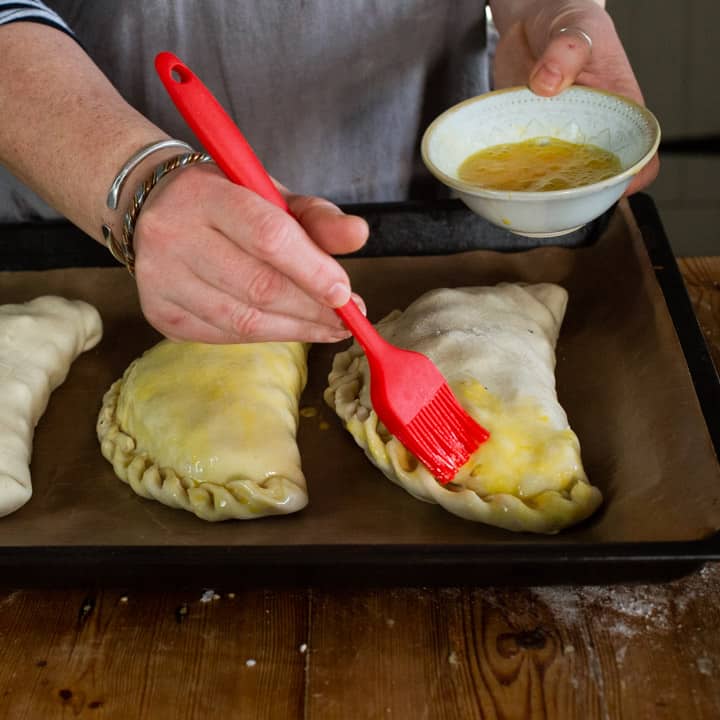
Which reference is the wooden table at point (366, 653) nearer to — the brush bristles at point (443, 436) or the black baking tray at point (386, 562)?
the black baking tray at point (386, 562)

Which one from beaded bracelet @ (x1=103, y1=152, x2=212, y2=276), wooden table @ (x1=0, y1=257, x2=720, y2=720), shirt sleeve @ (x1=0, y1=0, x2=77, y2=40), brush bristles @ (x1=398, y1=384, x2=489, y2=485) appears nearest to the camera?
wooden table @ (x1=0, y1=257, x2=720, y2=720)

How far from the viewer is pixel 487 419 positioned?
4.61 feet

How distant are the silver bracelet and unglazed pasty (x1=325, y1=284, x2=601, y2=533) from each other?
1.62 ft

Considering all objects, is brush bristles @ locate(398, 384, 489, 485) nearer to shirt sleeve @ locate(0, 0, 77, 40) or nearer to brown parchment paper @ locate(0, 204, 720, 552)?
brown parchment paper @ locate(0, 204, 720, 552)

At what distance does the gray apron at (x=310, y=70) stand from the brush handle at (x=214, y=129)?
2.17 feet

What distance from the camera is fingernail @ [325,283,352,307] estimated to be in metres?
1.15

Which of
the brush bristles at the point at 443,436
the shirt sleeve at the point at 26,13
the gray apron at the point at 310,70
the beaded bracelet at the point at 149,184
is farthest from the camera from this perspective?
the gray apron at the point at 310,70

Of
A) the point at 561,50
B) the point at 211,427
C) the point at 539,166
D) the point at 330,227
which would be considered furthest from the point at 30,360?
the point at 561,50

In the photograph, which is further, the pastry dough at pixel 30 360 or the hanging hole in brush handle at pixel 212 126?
the pastry dough at pixel 30 360

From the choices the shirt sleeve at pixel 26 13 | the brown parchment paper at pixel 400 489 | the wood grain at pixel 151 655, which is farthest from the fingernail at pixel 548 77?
the wood grain at pixel 151 655

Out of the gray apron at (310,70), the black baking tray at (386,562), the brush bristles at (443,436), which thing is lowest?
the brush bristles at (443,436)

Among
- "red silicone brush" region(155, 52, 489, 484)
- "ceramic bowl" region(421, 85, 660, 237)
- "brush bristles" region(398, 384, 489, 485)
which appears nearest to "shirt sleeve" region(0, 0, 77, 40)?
"red silicone brush" region(155, 52, 489, 484)

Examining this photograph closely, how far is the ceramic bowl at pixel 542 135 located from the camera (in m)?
1.33

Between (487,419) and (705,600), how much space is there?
1.30 ft
